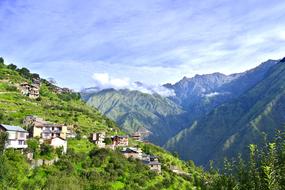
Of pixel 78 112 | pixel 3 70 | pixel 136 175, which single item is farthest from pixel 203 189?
pixel 3 70

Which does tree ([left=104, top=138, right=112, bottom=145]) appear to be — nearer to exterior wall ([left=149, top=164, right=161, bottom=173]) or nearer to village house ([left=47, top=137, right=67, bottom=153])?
exterior wall ([left=149, top=164, right=161, bottom=173])

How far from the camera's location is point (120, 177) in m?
91.5

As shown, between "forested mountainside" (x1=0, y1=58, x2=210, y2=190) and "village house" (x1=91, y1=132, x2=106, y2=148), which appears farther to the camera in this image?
"village house" (x1=91, y1=132, x2=106, y2=148)

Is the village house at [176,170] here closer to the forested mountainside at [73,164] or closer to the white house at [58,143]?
the forested mountainside at [73,164]

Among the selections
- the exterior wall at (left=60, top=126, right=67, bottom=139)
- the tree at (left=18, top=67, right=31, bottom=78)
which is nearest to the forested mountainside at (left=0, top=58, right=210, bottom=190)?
the exterior wall at (left=60, top=126, right=67, bottom=139)

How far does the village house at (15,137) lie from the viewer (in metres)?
78.1

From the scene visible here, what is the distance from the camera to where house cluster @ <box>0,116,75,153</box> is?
79188mm

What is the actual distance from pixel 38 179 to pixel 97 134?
43073 mm

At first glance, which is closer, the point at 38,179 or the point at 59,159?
the point at 38,179

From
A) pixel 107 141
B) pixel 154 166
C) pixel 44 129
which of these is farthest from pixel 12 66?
pixel 154 166

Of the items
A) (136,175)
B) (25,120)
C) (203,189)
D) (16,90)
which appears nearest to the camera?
(203,189)

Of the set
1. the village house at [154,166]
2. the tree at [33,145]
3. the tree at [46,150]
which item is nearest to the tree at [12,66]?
the tree at [33,145]

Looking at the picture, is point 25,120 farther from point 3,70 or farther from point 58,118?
point 3,70

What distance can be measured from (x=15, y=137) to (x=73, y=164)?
15.9 meters
